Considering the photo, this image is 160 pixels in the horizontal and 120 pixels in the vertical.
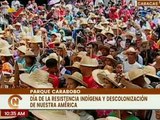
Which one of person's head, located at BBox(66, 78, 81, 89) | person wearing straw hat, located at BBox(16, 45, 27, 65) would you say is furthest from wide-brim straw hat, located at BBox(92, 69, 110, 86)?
person wearing straw hat, located at BBox(16, 45, 27, 65)

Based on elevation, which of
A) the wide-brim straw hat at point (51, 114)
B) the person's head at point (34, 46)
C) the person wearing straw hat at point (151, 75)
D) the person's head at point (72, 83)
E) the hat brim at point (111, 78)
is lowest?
the person's head at point (34, 46)

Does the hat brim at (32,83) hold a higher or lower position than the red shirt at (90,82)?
higher

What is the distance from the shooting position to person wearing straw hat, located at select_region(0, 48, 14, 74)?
34.5 ft

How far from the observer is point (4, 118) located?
689cm

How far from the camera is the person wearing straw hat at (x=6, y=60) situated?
10.5m

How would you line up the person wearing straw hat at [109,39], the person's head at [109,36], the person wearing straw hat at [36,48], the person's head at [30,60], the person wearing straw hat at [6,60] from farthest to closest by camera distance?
the person's head at [109,36] → the person wearing straw hat at [109,39] → the person wearing straw hat at [36,48] → the person's head at [30,60] → the person wearing straw hat at [6,60]

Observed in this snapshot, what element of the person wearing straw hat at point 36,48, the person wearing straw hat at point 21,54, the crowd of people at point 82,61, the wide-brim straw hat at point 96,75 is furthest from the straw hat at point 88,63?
the person wearing straw hat at point 21,54

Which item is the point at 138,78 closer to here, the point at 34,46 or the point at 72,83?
the point at 72,83

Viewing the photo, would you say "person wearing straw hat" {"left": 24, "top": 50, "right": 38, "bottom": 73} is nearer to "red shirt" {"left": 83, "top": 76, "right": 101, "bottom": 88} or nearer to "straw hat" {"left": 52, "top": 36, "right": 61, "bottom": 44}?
"red shirt" {"left": 83, "top": 76, "right": 101, "bottom": 88}

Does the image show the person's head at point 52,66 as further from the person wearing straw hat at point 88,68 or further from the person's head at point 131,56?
the person's head at point 131,56

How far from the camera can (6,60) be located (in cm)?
1144

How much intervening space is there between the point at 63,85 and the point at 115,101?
8.06 feet

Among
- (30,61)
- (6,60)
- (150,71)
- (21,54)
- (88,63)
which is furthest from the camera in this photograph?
(21,54)

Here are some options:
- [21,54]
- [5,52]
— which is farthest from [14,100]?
[21,54]
